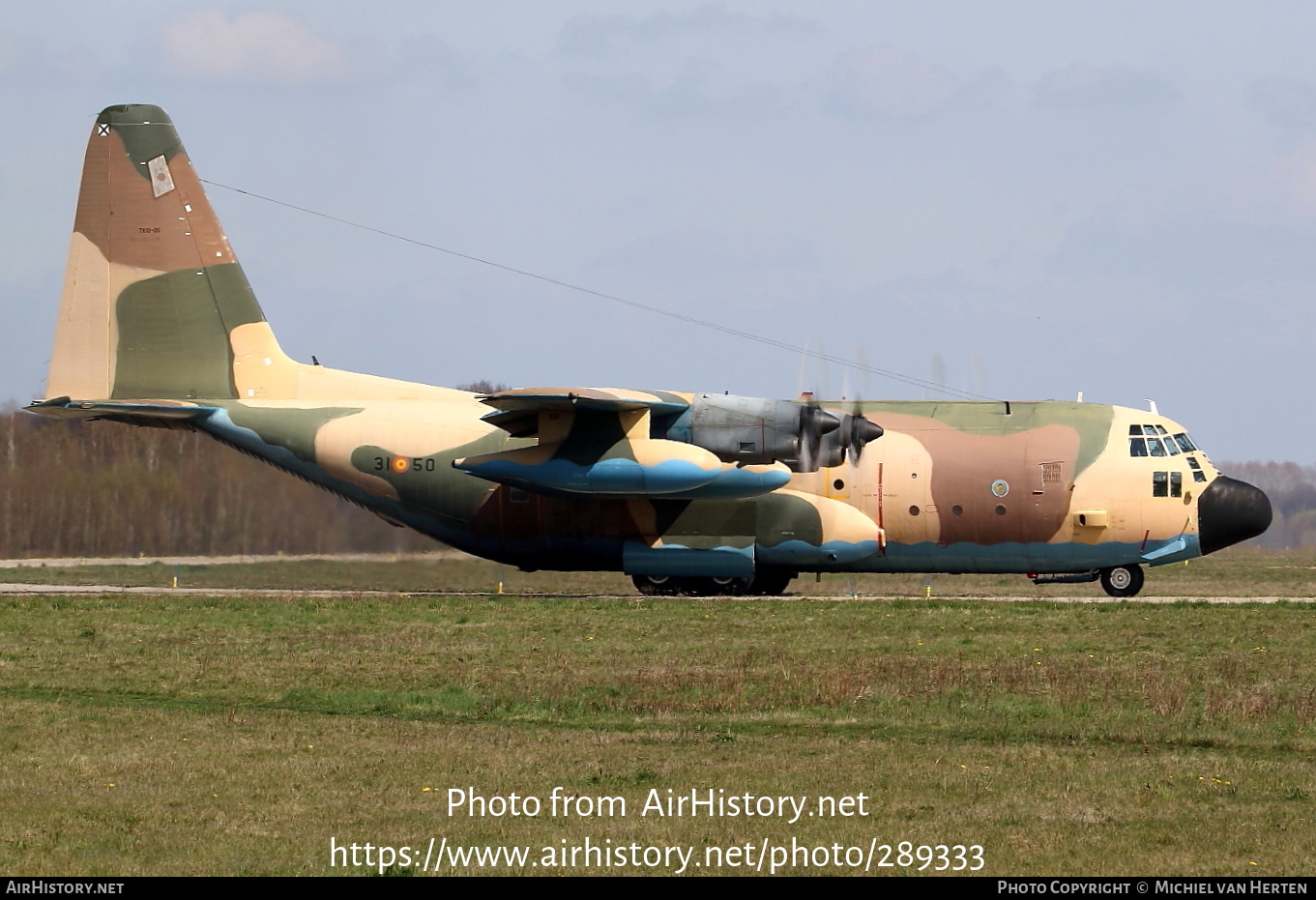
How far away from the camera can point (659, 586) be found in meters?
32.4

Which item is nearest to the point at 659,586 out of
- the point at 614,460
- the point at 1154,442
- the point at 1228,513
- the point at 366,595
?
the point at 614,460

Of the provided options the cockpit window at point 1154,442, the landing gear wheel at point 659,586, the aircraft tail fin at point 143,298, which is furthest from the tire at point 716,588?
the aircraft tail fin at point 143,298

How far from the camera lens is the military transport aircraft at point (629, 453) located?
101ft

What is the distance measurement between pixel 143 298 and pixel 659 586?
527 inches

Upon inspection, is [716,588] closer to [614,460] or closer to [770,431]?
[770,431]

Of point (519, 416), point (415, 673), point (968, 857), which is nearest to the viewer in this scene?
point (968, 857)

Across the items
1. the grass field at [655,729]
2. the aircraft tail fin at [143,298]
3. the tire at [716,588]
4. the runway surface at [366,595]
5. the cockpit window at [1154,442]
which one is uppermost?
the aircraft tail fin at [143,298]

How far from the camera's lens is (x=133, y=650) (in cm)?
2286

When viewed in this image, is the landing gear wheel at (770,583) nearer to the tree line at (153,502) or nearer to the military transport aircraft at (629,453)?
the military transport aircraft at (629,453)

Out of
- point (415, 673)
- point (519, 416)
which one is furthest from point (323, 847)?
point (519, 416)

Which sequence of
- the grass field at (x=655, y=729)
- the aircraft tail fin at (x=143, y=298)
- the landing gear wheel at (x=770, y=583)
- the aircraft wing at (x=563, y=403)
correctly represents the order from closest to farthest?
the grass field at (x=655, y=729)
the aircraft wing at (x=563, y=403)
the aircraft tail fin at (x=143, y=298)
the landing gear wheel at (x=770, y=583)

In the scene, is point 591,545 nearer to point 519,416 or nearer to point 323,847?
point 519,416

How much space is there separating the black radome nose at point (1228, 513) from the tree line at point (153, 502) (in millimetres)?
17382
